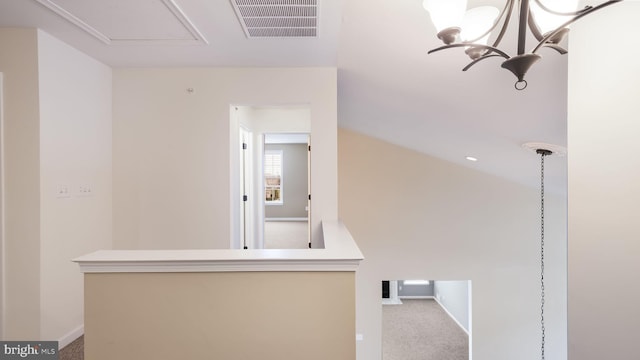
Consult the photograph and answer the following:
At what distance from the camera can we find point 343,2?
6.48 ft

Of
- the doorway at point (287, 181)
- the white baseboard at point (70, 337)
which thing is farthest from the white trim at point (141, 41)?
the doorway at point (287, 181)

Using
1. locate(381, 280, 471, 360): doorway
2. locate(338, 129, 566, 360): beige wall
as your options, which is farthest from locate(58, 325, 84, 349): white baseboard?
locate(381, 280, 471, 360): doorway

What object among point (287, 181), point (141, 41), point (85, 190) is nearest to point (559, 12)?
point (141, 41)

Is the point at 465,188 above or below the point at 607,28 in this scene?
below

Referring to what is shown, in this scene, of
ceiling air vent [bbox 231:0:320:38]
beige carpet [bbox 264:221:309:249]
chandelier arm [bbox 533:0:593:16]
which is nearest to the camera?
chandelier arm [bbox 533:0:593:16]

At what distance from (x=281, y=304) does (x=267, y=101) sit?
212 cm

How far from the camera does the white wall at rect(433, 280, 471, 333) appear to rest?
818 centimetres

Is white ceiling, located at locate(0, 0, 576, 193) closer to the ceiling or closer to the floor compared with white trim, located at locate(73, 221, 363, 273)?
closer to the ceiling

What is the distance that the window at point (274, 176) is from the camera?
33.9ft

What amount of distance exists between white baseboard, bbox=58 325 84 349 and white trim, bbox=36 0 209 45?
2451 millimetres

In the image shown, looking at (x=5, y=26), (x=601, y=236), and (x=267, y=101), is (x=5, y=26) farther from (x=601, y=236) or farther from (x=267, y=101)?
(x=601, y=236)

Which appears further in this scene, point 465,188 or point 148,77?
point 465,188

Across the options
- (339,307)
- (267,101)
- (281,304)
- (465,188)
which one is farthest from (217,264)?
(465,188)

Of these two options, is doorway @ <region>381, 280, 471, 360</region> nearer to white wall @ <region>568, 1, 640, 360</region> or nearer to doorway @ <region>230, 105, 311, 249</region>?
doorway @ <region>230, 105, 311, 249</region>
